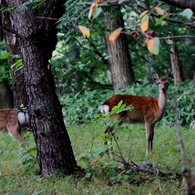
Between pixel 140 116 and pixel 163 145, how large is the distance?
809 mm

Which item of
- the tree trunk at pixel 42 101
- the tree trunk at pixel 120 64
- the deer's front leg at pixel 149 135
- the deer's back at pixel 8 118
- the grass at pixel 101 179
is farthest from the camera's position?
the tree trunk at pixel 120 64

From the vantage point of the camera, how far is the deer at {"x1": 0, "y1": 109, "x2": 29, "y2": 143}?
8711 millimetres

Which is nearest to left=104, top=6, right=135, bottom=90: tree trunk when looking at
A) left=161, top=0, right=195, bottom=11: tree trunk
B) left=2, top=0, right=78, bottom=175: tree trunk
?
left=2, top=0, right=78, bottom=175: tree trunk

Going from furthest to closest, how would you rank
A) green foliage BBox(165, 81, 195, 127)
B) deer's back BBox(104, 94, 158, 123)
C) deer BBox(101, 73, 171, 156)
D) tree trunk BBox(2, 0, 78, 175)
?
green foliage BBox(165, 81, 195, 127), deer's back BBox(104, 94, 158, 123), deer BBox(101, 73, 171, 156), tree trunk BBox(2, 0, 78, 175)

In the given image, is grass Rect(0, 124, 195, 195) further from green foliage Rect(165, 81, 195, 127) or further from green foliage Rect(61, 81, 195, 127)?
green foliage Rect(61, 81, 195, 127)

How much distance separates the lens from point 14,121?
8836 millimetres

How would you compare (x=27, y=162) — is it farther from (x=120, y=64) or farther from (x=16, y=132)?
(x=120, y=64)

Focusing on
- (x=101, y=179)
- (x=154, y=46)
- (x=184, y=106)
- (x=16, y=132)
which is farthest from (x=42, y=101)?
(x=184, y=106)

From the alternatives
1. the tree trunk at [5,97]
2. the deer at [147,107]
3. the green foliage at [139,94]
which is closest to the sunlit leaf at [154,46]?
the deer at [147,107]

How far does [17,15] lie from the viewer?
519cm

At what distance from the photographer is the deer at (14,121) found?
8711 millimetres

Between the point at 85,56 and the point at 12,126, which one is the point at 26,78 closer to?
the point at 12,126

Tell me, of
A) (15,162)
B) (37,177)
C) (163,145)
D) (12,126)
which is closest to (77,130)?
(12,126)

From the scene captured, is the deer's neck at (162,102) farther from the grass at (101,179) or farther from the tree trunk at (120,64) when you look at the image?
the tree trunk at (120,64)
